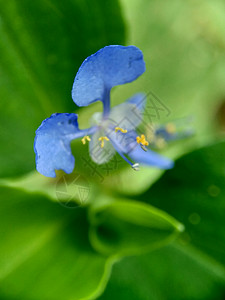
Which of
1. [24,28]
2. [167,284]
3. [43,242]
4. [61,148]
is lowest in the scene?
[167,284]

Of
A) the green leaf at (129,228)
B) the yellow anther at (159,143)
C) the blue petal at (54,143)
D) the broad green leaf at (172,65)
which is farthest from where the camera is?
the broad green leaf at (172,65)

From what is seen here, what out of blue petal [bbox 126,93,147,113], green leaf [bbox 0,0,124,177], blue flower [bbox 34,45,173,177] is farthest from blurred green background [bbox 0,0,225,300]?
blue petal [bbox 126,93,147,113]

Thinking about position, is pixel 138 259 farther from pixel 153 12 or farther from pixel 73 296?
pixel 153 12

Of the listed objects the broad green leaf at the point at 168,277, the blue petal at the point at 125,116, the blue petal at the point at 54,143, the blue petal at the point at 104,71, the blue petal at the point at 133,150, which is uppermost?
the blue petal at the point at 104,71

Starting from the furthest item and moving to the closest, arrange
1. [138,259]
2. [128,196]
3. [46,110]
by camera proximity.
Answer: [138,259] → [128,196] → [46,110]

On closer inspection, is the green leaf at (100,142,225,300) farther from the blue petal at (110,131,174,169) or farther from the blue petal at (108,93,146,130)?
the blue petal at (108,93,146,130)

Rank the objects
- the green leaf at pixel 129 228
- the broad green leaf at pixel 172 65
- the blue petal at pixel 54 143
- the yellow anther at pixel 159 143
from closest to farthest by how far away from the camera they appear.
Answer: the blue petal at pixel 54 143
the green leaf at pixel 129 228
the yellow anther at pixel 159 143
the broad green leaf at pixel 172 65

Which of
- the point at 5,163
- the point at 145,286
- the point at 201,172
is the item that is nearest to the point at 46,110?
the point at 5,163

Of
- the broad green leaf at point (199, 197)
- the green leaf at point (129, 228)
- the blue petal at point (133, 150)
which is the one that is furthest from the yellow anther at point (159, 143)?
the green leaf at point (129, 228)

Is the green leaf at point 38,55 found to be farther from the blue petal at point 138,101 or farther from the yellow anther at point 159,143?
the yellow anther at point 159,143
